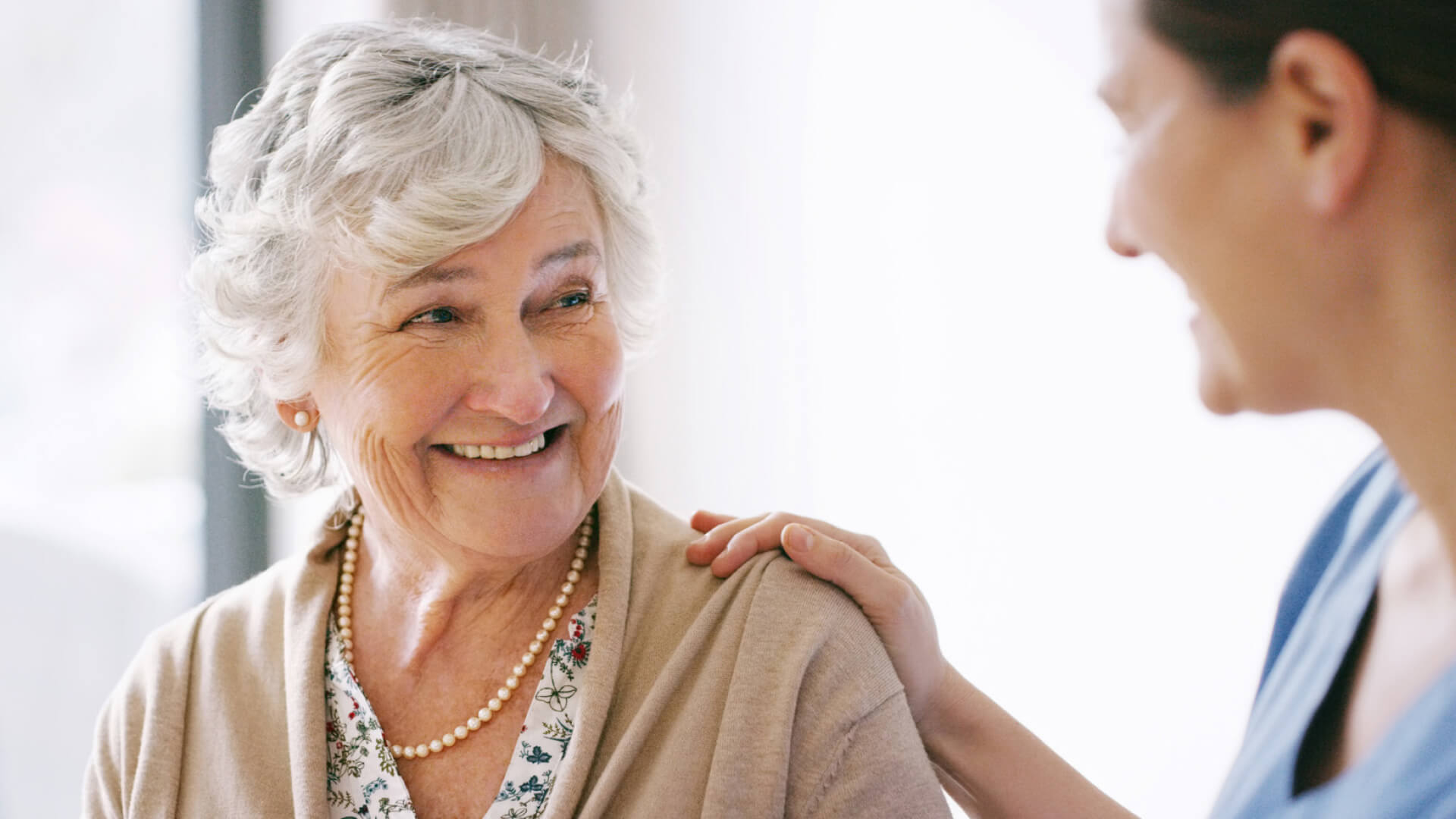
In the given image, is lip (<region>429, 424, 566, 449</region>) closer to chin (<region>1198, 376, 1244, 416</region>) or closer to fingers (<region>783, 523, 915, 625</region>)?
fingers (<region>783, 523, 915, 625</region>)

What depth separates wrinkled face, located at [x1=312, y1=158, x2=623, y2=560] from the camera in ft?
4.12

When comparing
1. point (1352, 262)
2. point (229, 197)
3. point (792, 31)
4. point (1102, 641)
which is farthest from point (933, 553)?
point (1352, 262)

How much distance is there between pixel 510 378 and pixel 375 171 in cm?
26

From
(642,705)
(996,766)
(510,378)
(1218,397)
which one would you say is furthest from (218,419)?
(1218,397)

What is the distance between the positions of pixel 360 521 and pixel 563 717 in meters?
0.45

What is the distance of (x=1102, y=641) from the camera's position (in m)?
1.55

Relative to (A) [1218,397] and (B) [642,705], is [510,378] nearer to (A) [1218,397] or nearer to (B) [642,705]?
(B) [642,705]

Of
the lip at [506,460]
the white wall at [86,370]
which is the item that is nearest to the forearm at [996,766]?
the lip at [506,460]

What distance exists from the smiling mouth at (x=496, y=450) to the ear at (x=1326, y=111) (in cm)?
89

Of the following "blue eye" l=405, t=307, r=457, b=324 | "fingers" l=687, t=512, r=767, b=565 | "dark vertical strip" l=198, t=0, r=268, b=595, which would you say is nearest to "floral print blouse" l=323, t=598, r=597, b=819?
"fingers" l=687, t=512, r=767, b=565

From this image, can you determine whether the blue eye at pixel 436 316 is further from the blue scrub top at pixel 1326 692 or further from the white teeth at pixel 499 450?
the blue scrub top at pixel 1326 692

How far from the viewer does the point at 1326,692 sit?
28.2 inches

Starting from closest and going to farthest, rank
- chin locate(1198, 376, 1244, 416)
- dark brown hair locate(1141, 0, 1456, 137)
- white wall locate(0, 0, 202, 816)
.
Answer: dark brown hair locate(1141, 0, 1456, 137), chin locate(1198, 376, 1244, 416), white wall locate(0, 0, 202, 816)

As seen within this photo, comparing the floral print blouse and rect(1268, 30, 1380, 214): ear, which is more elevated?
rect(1268, 30, 1380, 214): ear
